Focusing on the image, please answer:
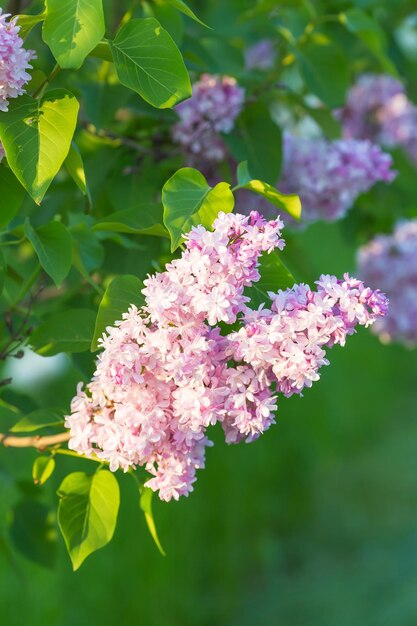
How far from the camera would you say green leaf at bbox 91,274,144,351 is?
1.13 metres

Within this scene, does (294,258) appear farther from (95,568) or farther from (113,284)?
(95,568)

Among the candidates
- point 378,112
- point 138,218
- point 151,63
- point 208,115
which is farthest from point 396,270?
point 151,63

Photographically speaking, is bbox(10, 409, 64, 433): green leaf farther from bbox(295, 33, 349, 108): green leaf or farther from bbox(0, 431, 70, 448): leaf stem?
bbox(295, 33, 349, 108): green leaf

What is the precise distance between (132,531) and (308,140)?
2344mm

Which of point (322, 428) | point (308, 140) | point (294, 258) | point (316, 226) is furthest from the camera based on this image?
point (316, 226)

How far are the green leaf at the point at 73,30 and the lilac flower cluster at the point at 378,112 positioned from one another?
174 cm

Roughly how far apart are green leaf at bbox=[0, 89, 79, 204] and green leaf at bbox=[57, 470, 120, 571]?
393 mm

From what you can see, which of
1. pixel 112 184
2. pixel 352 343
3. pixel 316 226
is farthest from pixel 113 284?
pixel 316 226

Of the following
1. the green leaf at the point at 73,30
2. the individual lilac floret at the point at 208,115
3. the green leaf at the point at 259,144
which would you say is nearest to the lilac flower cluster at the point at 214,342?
the green leaf at the point at 73,30

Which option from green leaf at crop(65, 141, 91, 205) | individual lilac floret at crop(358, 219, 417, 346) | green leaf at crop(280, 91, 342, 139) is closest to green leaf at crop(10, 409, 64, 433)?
green leaf at crop(65, 141, 91, 205)

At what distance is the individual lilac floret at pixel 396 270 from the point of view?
264 cm

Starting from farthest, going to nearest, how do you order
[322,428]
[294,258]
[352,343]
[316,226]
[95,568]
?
[316,226], [352,343], [322,428], [95,568], [294,258]

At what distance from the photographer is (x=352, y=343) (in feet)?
25.3

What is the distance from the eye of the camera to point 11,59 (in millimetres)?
1064
